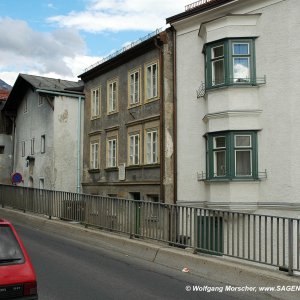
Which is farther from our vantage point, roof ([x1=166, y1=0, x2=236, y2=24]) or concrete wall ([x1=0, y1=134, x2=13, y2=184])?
concrete wall ([x1=0, y1=134, x2=13, y2=184])

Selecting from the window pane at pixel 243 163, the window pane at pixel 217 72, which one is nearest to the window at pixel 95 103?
the window pane at pixel 217 72

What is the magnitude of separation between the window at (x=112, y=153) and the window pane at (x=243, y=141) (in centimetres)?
912

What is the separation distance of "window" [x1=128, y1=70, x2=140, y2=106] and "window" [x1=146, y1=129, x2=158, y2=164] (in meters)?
2.02

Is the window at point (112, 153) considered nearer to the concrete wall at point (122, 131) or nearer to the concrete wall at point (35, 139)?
the concrete wall at point (122, 131)

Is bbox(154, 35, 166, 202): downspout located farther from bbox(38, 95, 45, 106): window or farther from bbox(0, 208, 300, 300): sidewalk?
bbox(38, 95, 45, 106): window

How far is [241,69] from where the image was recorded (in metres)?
17.0

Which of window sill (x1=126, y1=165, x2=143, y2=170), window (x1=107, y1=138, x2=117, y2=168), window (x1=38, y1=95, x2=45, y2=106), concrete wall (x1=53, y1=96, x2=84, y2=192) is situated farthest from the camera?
window (x1=38, y1=95, x2=45, y2=106)

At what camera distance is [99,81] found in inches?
1043

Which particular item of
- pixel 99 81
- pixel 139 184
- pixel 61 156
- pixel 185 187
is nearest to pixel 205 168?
pixel 185 187

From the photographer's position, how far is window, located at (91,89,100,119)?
2678cm

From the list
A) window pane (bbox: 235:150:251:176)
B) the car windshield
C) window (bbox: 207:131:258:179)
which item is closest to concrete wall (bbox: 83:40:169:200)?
window (bbox: 207:131:258:179)

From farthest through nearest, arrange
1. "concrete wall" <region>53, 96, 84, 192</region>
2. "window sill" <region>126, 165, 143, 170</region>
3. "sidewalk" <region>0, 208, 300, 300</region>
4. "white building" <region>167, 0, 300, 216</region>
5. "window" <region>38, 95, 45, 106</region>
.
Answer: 1. "window" <region>38, 95, 45, 106</region>
2. "concrete wall" <region>53, 96, 84, 192</region>
3. "window sill" <region>126, 165, 143, 170</region>
4. "white building" <region>167, 0, 300, 216</region>
5. "sidewalk" <region>0, 208, 300, 300</region>

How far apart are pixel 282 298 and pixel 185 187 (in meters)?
12.2

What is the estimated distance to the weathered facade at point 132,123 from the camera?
803 inches
